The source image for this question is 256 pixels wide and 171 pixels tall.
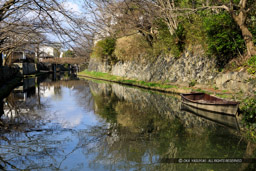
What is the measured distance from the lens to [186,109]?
615 inches

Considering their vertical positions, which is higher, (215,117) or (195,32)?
(195,32)

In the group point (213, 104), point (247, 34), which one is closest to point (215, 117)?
point (213, 104)

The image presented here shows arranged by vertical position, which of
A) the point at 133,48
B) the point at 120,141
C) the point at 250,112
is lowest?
the point at 120,141

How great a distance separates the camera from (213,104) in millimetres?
13922

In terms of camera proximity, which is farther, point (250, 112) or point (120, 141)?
point (250, 112)

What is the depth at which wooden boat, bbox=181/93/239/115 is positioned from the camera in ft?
42.3

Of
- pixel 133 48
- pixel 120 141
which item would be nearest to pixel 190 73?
pixel 133 48

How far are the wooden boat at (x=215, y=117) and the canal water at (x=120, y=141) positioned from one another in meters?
0.05

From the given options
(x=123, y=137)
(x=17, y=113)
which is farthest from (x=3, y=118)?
(x=123, y=137)

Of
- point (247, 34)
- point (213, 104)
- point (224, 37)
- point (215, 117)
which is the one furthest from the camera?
point (224, 37)

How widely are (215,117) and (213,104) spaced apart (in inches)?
36.3

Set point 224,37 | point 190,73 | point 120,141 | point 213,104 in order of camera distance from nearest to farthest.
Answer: point 120,141, point 213,104, point 224,37, point 190,73

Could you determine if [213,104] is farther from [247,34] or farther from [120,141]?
[120,141]

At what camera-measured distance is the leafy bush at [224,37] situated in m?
17.9
